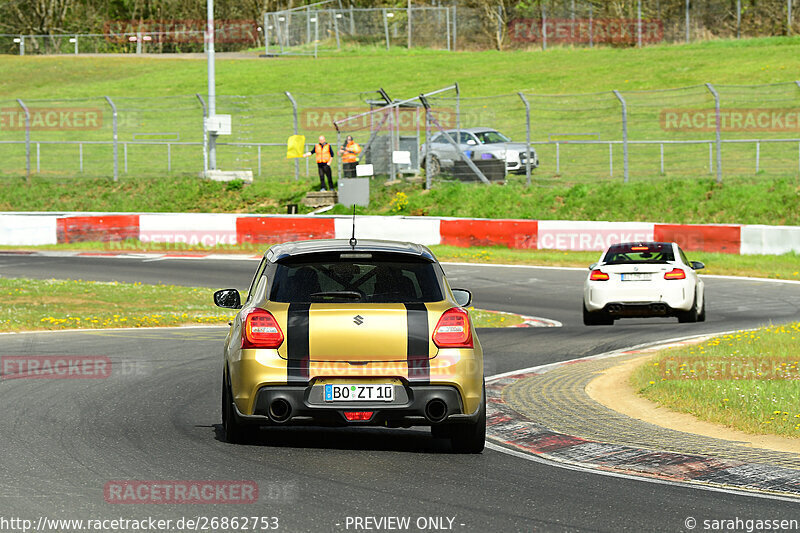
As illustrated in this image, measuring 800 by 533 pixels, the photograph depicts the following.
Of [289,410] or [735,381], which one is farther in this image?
[735,381]

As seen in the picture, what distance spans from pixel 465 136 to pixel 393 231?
19.9ft

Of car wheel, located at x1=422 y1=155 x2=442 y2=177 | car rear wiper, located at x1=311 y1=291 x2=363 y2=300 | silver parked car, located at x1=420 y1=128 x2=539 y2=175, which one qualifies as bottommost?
car rear wiper, located at x1=311 y1=291 x2=363 y2=300

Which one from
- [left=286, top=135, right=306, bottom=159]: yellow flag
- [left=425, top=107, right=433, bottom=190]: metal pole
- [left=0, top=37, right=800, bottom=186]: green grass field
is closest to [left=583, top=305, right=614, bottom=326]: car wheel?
[left=425, top=107, right=433, bottom=190]: metal pole

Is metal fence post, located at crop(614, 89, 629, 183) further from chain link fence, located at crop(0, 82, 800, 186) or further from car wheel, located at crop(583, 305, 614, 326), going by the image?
car wheel, located at crop(583, 305, 614, 326)

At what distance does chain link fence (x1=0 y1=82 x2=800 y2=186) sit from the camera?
3541cm

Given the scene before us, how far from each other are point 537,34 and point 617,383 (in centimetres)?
5732

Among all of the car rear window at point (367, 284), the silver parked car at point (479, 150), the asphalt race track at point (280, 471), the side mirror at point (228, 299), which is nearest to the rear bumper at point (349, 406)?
the asphalt race track at point (280, 471)

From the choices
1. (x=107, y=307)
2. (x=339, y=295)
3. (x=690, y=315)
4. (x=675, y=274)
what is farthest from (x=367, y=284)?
(x=107, y=307)

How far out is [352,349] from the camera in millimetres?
8016

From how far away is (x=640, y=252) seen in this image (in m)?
18.2

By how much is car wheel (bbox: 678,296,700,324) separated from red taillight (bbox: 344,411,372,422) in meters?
10.7

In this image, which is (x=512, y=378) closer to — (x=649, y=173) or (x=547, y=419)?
(x=547, y=419)

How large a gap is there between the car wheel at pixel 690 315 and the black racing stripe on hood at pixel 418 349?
10565mm

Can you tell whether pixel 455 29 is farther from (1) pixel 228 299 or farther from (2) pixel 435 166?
(1) pixel 228 299
